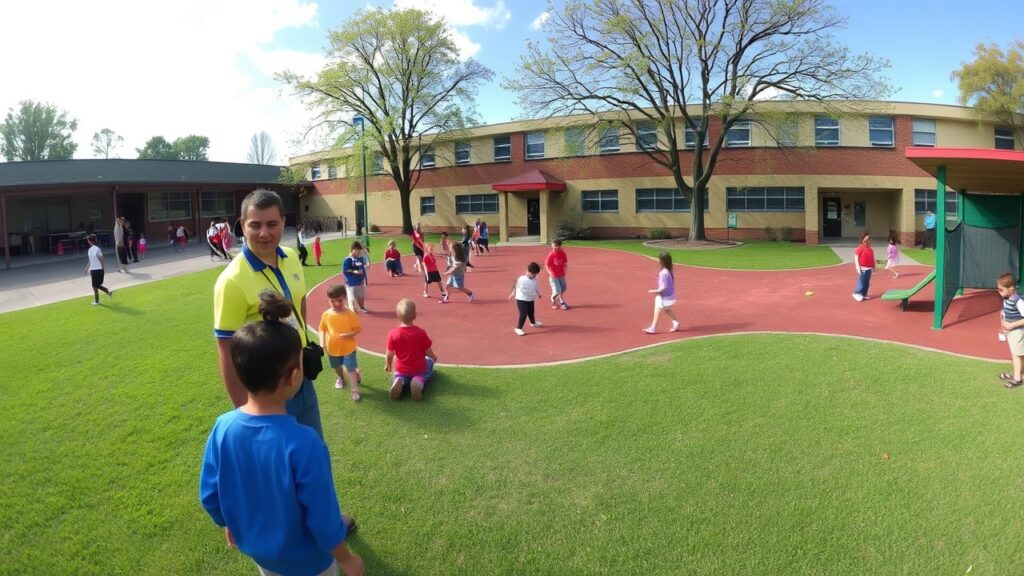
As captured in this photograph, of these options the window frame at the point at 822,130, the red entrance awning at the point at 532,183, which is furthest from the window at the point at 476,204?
the window frame at the point at 822,130

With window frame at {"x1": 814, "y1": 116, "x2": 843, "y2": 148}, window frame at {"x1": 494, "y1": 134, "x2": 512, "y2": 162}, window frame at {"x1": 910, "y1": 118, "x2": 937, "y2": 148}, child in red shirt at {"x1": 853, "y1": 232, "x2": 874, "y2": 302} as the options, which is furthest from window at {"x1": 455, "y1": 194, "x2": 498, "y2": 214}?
child in red shirt at {"x1": 853, "y1": 232, "x2": 874, "y2": 302}

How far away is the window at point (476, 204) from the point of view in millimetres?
39875

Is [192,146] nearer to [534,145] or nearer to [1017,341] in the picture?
[534,145]

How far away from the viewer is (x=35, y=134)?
80375 millimetres

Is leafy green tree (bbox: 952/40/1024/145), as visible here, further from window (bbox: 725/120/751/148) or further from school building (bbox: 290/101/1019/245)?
window (bbox: 725/120/751/148)

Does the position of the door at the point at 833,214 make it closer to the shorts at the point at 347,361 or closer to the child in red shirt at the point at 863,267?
the child in red shirt at the point at 863,267

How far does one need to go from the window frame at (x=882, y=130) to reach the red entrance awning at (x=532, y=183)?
635 inches

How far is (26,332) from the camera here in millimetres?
12656

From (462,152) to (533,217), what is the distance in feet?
23.2

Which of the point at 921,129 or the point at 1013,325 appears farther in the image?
the point at 921,129

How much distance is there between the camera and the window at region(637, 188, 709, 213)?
34.3 metres

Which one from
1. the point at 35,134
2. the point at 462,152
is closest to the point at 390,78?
the point at 462,152

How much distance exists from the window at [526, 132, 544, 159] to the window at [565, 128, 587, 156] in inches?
159

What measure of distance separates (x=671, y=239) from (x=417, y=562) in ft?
101
